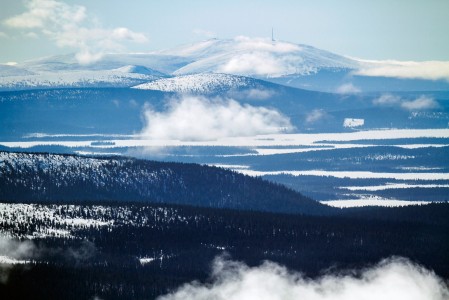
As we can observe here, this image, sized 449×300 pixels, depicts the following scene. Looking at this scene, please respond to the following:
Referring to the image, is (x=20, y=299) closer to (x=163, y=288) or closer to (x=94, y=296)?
(x=94, y=296)

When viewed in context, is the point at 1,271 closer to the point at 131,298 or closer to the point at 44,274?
the point at 44,274

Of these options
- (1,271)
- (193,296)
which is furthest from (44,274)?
(193,296)

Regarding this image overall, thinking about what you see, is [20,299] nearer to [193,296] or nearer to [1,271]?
[1,271]

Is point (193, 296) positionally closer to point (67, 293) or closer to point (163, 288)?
point (163, 288)

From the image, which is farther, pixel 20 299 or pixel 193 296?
pixel 193 296

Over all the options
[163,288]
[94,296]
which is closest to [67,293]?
[94,296]

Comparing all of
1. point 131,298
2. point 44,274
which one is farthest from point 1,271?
point 131,298
